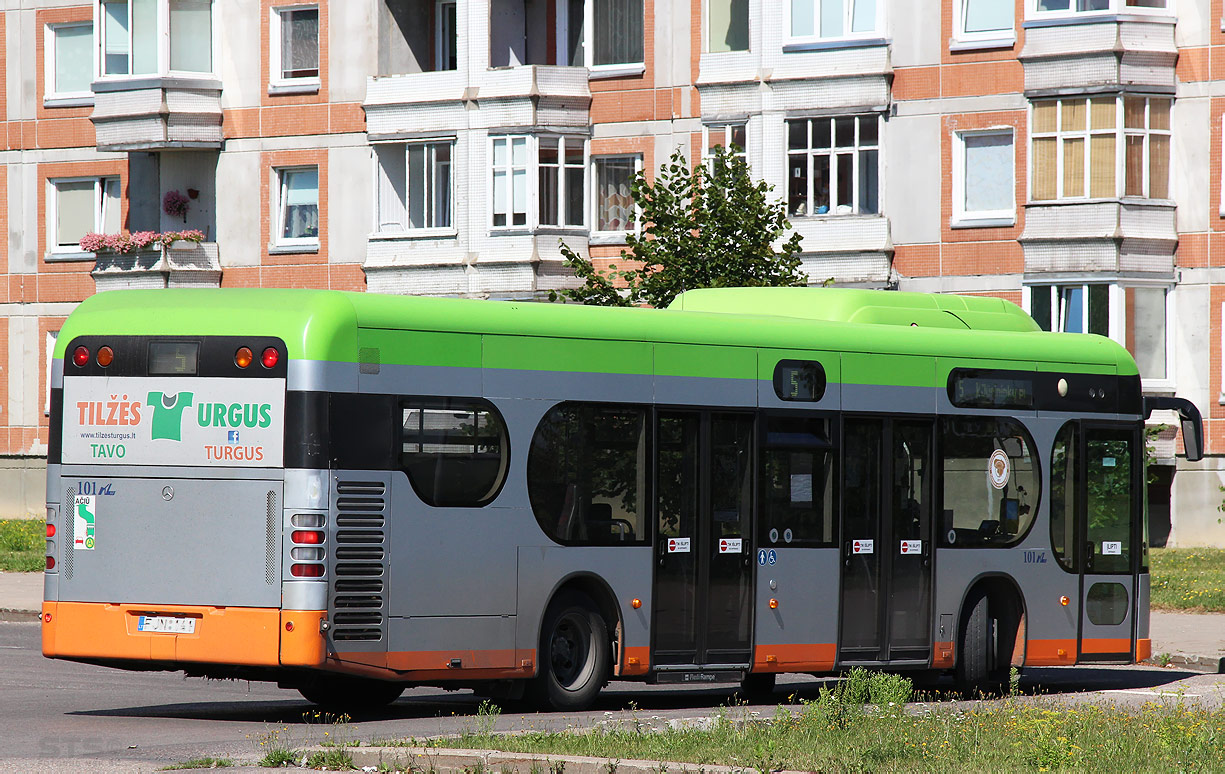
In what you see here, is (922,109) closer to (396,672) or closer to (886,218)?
(886,218)

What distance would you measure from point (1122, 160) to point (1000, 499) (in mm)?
19088

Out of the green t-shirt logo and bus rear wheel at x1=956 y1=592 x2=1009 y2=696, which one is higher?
the green t-shirt logo

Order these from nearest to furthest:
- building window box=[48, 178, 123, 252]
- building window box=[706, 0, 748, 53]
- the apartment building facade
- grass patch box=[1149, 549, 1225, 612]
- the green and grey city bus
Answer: the green and grey city bus → grass patch box=[1149, 549, 1225, 612] → the apartment building facade → building window box=[706, 0, 748, 53] → building window box=[48, 178, 123, 252]

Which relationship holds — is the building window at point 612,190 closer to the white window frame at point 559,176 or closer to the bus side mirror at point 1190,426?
the white window frame at point 559,176

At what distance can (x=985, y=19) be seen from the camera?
35406mm

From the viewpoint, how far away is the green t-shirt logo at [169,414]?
12648 millimetres

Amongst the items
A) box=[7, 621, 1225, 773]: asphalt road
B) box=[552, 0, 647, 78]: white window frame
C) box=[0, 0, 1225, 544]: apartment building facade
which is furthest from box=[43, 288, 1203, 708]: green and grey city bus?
box=[552, 0, 647, 78]: white window frame

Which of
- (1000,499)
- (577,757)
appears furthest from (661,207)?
(577,757)

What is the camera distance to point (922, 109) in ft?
117

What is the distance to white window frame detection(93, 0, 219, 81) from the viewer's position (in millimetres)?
40719

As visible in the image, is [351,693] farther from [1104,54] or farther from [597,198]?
[597,198]

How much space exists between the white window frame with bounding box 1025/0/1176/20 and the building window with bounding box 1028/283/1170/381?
15.8ft

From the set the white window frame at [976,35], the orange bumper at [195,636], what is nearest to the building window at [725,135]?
the white window frame at [976,35]

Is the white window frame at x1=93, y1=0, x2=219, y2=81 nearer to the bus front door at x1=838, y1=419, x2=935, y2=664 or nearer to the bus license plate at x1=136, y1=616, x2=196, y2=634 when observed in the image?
the bus front door at x1=838, y1=419, x2=935, y2=664
